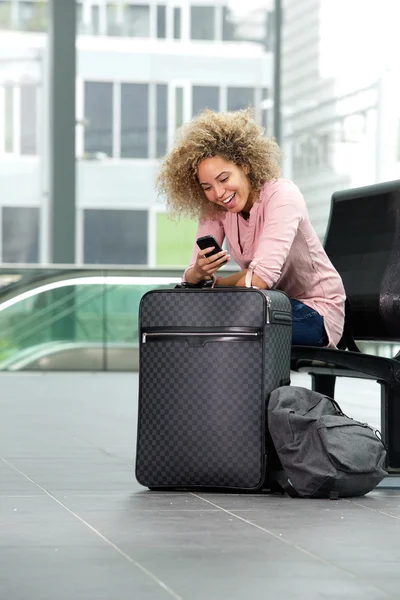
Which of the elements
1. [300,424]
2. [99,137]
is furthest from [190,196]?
[99,137]

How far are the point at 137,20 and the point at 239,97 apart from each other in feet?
4.24

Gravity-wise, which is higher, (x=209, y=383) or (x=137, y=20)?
(x=137, y=20)

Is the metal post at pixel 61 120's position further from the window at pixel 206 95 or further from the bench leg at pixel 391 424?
the bench leg at pixel 391 424

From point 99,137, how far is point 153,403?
9819 mm

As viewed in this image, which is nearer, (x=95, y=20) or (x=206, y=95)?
(x=95, y=20)

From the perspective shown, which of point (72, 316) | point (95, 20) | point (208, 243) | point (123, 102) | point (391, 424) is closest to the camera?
point (208, 243)

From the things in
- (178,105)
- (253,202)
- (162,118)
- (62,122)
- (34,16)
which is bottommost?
(253,202)

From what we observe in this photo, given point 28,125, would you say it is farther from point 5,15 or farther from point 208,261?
point 208,261

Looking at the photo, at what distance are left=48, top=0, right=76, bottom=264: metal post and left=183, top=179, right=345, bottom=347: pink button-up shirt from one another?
7.65 metres

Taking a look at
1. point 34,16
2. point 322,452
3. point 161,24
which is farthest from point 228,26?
point 322,452

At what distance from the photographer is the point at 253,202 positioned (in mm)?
3951

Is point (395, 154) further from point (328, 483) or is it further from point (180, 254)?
point (328, 483)

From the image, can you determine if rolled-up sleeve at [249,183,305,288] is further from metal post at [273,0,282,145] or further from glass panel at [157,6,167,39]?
glass panel at [157,6,167,39]

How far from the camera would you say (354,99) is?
12578mm
